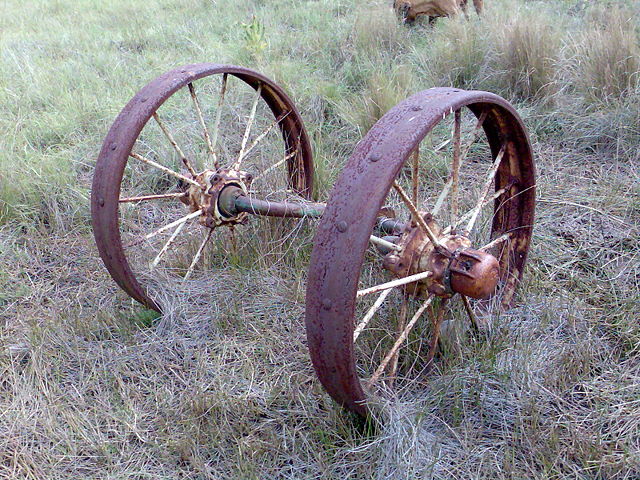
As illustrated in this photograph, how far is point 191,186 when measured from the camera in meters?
2.61

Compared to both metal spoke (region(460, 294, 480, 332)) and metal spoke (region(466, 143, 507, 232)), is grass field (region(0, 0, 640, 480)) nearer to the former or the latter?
metal spoke (region(460, 294, 480, 332))

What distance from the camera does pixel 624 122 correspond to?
3227 millimetres

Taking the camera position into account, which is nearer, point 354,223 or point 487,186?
point 354,223

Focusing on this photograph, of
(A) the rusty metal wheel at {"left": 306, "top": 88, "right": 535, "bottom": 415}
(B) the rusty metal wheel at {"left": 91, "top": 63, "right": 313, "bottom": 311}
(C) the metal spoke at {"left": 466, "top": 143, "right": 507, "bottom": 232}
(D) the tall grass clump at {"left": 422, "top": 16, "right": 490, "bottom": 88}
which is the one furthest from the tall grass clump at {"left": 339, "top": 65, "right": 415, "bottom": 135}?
(C) the metal spoke at {"left": 466, "top": 143, "right": 507, "bottom": 232}

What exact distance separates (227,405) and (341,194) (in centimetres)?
92

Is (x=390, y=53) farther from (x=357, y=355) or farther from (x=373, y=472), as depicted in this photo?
(x=373, y=472)

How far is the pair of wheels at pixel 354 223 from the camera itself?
154 cm

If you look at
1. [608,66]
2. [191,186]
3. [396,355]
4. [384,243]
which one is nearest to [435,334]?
[396,355]

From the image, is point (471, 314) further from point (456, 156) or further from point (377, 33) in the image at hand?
point (377, 33)

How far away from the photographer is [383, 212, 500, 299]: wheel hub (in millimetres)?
1825

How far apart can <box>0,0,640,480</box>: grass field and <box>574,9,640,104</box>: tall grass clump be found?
0.01m

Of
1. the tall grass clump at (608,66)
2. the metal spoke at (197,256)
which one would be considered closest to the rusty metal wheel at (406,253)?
the metal spoke at (197,256)

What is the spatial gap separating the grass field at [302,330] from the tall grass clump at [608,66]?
1 cm

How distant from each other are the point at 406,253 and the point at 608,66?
2336mm
